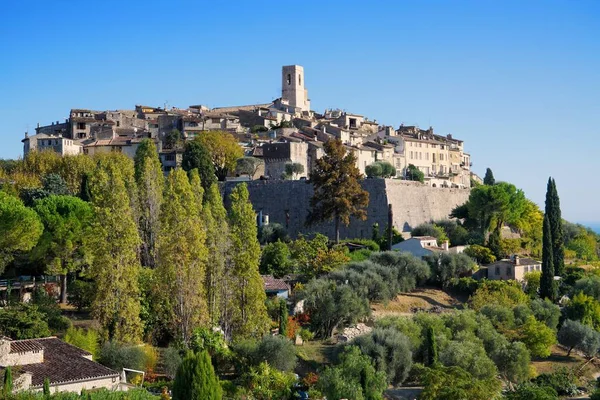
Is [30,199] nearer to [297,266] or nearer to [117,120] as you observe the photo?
[297,266]

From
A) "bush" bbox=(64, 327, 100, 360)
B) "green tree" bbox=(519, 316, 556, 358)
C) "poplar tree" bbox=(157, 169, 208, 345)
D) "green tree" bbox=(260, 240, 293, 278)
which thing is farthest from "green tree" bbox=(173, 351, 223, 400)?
"green tree" bbox=(260, 240, 293, 278)

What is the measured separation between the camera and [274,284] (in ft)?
141

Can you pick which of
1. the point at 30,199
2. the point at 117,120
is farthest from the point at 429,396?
the point at 117,120

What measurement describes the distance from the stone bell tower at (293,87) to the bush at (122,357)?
3226 inches

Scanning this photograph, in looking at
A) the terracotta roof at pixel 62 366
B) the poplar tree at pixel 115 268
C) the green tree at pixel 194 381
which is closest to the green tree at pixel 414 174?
the poplar tree at pixel 115 268

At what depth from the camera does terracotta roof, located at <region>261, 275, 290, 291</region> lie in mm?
42400

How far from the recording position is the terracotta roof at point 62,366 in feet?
84.2

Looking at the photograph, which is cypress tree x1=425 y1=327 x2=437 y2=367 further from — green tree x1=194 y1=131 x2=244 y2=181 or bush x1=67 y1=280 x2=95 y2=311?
green tree x1=194 y1=131 x2=244 y2=181

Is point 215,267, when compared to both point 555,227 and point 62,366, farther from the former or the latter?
point 555,227

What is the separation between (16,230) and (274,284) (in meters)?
12.8

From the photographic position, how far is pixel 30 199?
50.6 meters

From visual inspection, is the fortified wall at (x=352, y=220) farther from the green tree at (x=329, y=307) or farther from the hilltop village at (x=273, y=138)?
the green tree at (x=329, y=307)


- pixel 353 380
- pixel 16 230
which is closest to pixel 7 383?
pixel 353 380

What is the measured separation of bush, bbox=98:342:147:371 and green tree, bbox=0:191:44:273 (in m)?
9.96
